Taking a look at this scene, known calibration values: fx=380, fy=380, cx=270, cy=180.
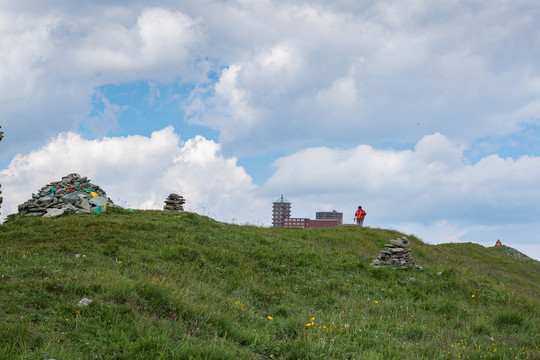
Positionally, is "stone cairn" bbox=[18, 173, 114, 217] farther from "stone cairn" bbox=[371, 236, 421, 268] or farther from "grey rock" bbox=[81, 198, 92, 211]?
"stone cairn" bbox=[371, 236, 421, 268]

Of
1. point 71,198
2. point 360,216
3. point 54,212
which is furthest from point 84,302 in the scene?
point 360,216

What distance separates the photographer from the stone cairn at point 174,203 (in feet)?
97.2

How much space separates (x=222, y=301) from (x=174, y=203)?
69.2 feet

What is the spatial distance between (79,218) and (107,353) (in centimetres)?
1457

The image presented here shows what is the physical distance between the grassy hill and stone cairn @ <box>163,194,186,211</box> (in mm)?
8884

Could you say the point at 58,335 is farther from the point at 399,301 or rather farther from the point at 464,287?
the point at 464,287

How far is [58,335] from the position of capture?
6.07 meters

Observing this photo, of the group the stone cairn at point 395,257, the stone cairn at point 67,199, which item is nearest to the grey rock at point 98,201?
the stone cairn at point 67,199

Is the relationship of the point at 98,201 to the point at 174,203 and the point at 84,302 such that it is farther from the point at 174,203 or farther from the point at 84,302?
the point at 84,302

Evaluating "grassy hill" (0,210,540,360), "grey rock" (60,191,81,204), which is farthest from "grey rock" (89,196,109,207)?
"grassy hill" (0,210,540,360)

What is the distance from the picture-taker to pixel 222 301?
9641 mm

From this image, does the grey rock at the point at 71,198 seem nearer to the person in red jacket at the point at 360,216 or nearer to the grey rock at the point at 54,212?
the grey rock at the point at 54,212

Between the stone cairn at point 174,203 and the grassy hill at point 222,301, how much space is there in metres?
8.88

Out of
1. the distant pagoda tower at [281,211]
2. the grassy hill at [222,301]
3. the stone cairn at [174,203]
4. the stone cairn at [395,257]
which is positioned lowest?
the grassy hill at [222,301]
